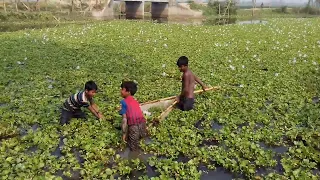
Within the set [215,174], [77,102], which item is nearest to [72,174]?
[77,102]

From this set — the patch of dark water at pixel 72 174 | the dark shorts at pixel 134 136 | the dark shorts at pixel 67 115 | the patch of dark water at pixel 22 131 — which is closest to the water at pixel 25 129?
the patch of dark water at pixel 22 131

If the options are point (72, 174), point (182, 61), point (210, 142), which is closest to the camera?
point (72, 174)

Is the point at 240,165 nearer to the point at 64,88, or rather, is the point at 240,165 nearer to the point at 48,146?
the point at 48,146

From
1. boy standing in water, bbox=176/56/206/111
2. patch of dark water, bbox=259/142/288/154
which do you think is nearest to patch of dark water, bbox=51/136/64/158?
boy standing in water, bbox=176/56/206/111

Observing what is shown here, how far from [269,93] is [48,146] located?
5391 mm

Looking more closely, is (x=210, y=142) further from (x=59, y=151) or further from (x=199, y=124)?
(x=59, y=151)

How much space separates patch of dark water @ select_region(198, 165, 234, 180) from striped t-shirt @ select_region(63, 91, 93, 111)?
2494mm

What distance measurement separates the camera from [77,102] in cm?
595

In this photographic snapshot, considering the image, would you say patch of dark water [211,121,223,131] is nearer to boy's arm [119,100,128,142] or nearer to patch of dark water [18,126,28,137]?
boy's arm [119,100,128,142]

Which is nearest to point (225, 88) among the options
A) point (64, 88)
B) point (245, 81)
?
point (245, 81)

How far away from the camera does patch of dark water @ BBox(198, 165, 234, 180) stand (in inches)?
180

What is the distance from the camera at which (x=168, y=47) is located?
14141 millimetres

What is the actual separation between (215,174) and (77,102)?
2905mm

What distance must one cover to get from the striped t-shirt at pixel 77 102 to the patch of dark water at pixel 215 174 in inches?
98.2
